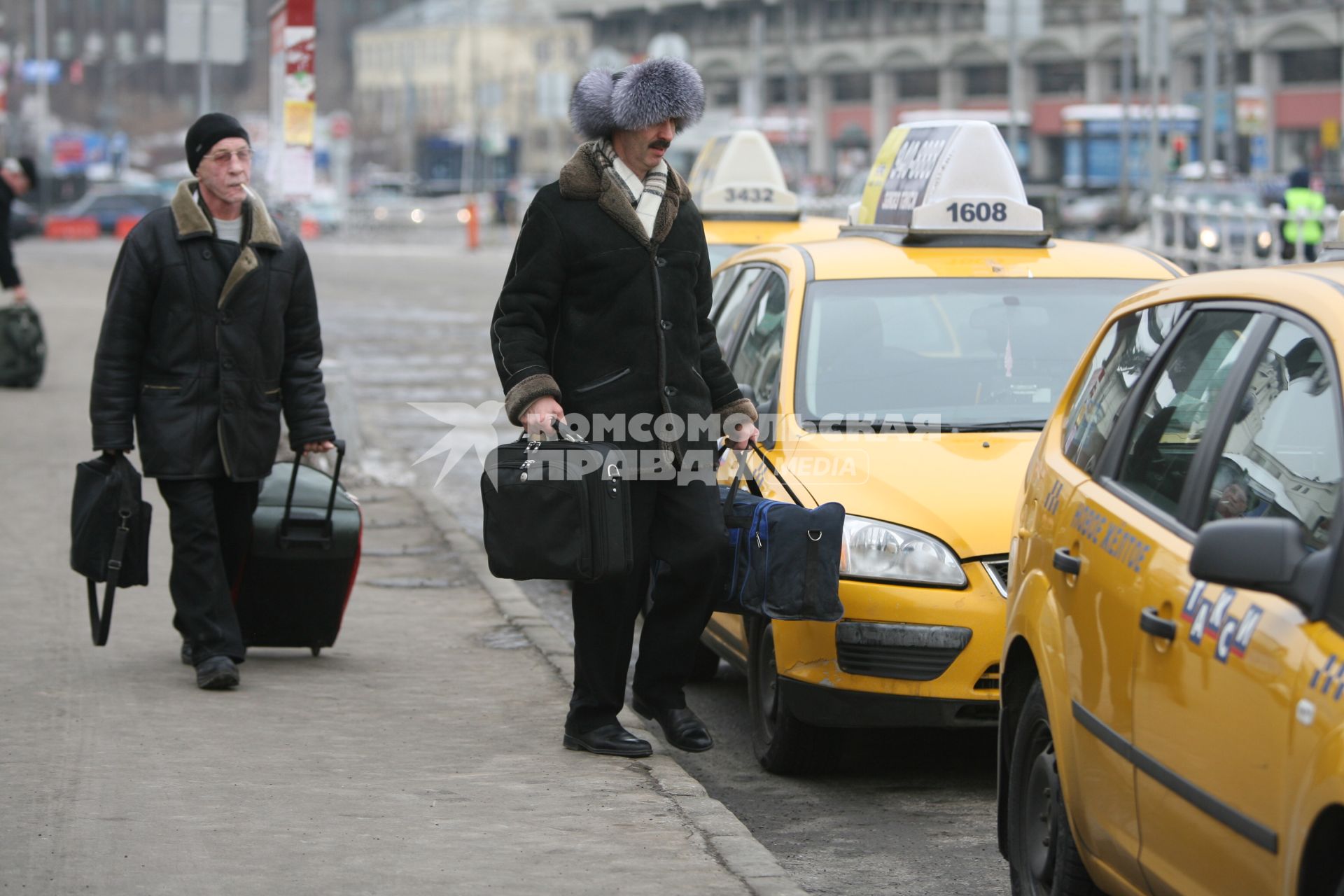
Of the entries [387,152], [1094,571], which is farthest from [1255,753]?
[387,152]

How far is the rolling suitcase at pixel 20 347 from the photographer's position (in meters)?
16.8

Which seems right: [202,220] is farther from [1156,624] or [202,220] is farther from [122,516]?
[1156,624]

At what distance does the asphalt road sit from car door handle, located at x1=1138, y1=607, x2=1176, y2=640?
1.50 m

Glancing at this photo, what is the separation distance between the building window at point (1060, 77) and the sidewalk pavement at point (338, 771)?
7836 cm

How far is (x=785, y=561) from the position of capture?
5.55 meters

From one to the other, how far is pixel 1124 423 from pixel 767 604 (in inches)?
64.8

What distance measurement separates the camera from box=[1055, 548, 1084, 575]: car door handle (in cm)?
407

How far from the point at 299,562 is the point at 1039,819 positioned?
10.7ft

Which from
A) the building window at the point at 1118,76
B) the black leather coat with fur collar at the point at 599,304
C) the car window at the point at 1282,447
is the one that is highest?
the building window at the point at 1118,76

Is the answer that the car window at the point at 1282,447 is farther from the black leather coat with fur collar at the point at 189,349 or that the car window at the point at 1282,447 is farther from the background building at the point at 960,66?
the background building at the point at 960,66

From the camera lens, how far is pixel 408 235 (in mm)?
60375

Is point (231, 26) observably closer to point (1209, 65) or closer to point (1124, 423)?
point (1124, 423)

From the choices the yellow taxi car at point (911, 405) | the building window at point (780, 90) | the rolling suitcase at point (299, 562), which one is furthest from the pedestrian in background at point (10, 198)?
the building window at point (780, 90)

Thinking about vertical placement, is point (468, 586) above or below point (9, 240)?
below
